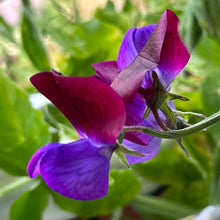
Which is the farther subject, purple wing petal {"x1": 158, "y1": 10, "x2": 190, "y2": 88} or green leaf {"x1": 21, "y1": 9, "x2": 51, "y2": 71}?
green leaf {"x1": 21, "y1": 9, "x2": 51, "y2": 71}

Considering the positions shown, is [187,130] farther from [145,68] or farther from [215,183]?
[215,183]

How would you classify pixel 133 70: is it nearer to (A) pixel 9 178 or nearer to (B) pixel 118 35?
(B) pixel 118 35

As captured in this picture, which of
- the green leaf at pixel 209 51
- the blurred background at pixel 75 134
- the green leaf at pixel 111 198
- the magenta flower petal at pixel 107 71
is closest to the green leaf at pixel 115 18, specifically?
the blurred background at pixel 75 134

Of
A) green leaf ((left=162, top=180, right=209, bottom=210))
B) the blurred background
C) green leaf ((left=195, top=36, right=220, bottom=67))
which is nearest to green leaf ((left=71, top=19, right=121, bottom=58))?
the blurred background

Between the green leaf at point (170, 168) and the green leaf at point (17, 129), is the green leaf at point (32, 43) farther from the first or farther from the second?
the green leaf at point (170, 168)

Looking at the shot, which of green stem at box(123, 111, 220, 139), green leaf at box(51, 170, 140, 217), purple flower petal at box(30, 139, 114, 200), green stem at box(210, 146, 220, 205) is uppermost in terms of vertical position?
green stem at box(123, 111, 220, 139)

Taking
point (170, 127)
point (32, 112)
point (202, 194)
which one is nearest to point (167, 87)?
point (170, 127)

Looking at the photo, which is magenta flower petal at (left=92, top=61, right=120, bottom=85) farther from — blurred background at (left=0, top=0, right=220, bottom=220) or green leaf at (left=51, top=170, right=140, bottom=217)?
green leaf at (left=51, top=170, right=140, bottom=217)
